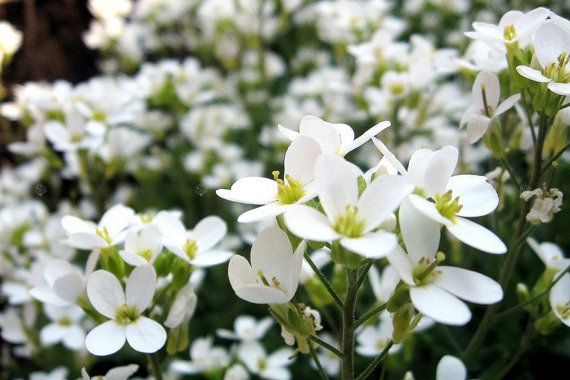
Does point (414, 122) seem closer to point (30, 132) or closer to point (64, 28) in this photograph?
point (30, 132)

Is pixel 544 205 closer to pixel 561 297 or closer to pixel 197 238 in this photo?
pixel 561 297

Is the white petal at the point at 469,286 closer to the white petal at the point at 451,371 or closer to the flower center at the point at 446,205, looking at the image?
the flower center at the point at 446,205

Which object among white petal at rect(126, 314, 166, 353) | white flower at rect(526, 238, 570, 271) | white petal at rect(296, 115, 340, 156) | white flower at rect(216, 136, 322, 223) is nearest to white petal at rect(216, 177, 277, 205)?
white flower at rect(216, 136, 322, 223)

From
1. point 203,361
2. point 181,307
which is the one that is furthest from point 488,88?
point 203,361

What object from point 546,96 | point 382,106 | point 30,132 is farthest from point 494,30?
point 30,132

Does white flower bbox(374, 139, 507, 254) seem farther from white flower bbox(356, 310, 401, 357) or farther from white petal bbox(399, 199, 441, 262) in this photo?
white flower bbox(356, 310, 401, 357)
